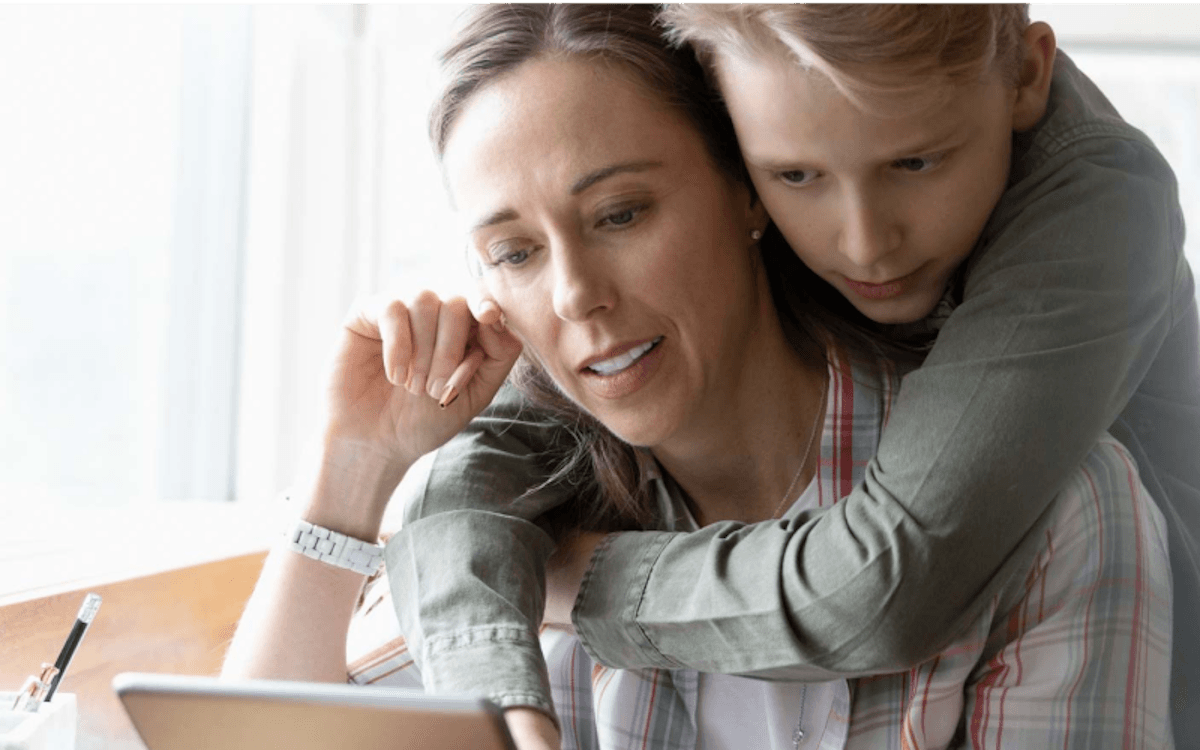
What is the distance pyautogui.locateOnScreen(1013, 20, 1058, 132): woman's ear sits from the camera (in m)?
0.92

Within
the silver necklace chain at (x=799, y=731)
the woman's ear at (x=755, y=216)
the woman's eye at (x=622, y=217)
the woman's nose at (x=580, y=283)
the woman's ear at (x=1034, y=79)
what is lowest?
the silver necklace chain at (x=799, y=731)

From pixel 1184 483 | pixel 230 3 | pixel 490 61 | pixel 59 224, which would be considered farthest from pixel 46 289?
pixel 1184 483

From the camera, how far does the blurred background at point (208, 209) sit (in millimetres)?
1924

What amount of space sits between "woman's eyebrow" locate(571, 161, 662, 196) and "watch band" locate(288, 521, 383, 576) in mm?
362

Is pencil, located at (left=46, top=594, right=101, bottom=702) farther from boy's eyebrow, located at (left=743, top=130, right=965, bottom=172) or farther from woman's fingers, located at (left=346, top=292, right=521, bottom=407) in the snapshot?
boy's eyebrow, located at (left=743, top=130, right=965, bottom=172)

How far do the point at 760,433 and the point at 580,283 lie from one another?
268 mm

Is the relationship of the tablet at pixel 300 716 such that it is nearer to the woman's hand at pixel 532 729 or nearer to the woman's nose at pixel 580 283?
the woman's hand at pixel 532 729

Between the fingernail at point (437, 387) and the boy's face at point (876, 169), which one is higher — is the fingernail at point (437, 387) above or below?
below

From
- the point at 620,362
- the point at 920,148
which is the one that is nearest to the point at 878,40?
the point at 920,148

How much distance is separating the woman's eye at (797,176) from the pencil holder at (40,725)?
65cm

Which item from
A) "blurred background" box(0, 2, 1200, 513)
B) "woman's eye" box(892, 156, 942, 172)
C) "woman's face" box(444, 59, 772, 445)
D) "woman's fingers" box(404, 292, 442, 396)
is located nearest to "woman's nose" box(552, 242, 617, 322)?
"woman's face" box(444, 59, 772, 445)

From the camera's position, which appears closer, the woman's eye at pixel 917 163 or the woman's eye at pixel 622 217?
the woman's eye at pixel 917 163

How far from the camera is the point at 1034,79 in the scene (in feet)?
3.05

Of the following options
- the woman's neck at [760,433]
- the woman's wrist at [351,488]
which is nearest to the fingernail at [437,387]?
the woman's wrist at [351,488]
